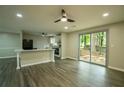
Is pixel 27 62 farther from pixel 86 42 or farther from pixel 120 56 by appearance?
pixel 120 56

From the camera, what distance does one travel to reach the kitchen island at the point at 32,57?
5004mm

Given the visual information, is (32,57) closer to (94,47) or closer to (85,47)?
(85,47)

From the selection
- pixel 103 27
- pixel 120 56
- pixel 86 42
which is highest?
pixel 103 27

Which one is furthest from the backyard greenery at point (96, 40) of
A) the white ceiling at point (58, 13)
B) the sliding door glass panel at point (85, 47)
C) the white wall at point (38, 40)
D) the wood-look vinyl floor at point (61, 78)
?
the white wall at point (38, 40)

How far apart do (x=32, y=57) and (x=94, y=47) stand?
4.20 meters

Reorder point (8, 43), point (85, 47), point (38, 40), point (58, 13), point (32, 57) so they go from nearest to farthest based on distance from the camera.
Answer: point (58, 13) < point (32, 57) < point (85, 47) < point (8, 43) < point (38, 40)

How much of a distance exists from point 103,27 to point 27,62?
4.99m

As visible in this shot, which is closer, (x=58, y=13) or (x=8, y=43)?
(x=58, y=13)

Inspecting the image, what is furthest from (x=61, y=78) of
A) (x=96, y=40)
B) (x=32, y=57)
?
(x=96, y=40)

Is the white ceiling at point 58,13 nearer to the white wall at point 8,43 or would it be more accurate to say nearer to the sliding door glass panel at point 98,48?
the sliding door glass panel at point 98,48

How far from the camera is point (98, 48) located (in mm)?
5742
